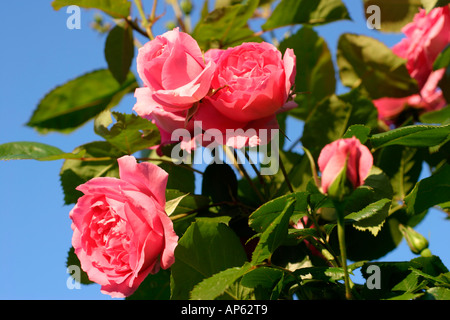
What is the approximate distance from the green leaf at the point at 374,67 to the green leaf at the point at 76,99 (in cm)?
36

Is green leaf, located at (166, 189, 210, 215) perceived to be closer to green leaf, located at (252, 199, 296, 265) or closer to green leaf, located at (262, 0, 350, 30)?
green leaf, located at (252, 199, 296, 265)

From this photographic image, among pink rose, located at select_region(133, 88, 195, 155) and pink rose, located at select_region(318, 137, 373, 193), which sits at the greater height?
pink rose, located at select_region(133, 88, 195, 155)

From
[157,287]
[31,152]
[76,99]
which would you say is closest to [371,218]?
[157,287]

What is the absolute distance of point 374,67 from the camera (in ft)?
2.47

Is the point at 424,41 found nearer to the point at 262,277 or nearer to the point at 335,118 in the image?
the point at 335,118

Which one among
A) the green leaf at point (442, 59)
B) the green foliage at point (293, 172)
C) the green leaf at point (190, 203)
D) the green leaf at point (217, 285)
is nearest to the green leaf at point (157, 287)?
the green foliage at point (293, 172)

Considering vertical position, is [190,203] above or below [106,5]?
below

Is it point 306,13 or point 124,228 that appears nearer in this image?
point 124,228

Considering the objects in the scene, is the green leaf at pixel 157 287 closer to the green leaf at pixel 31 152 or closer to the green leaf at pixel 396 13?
the green leaf at pixel 31 152

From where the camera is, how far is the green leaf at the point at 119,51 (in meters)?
0.78

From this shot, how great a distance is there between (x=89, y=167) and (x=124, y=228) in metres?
0.21

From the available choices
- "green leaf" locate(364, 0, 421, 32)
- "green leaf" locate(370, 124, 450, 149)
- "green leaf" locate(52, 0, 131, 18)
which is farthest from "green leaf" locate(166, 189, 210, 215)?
"green leaf" locate(364, 0, 421, 32)

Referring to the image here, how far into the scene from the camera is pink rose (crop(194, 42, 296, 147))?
0.48 m

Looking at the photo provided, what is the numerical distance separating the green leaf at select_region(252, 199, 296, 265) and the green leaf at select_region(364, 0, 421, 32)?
0.49 m
